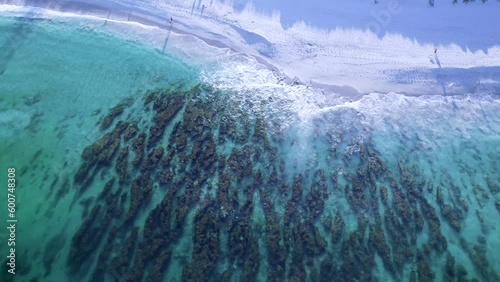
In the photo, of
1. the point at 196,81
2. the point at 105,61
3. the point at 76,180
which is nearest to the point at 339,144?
the point at 196,81

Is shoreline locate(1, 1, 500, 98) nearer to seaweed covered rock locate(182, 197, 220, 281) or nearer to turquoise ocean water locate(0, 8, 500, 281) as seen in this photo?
turquoise ocean water locate(0, 8, 500, 281)

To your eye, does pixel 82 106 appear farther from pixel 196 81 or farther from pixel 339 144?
pixel 339 144

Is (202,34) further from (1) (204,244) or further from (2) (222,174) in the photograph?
(1) (204,244)

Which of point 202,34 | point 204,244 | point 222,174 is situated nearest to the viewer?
point 204,244

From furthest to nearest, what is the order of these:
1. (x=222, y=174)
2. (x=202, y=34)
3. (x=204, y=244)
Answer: (x=202, y=34), (x=222, y=174), (x=204, y=244)

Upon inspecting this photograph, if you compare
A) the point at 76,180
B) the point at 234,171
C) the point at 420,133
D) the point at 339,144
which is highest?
the point at 420,133

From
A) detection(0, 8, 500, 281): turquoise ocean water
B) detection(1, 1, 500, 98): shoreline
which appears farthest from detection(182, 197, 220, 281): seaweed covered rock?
detection(1, 1, 500, 98): shoreline

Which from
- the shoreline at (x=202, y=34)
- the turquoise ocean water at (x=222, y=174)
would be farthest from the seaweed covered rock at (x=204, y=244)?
the shoreline at (x=202, y=34)

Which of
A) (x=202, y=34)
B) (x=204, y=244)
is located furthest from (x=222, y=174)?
(x=202, y=34)
